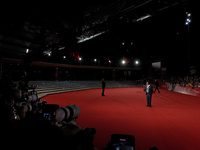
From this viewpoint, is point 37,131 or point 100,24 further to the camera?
point 100,24

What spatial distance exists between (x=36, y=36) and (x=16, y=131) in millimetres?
9692

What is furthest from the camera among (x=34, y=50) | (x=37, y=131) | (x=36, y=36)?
(x=34, y=50)

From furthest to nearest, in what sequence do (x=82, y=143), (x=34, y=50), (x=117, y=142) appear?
(x=34, y=50), (x=117, y=142), (x=82, y=143)

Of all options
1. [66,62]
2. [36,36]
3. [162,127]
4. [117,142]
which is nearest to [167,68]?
[66,62]

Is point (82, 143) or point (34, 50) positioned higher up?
point (34, 50)

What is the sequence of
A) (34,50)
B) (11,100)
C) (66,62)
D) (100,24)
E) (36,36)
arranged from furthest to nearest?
1. (66,62)
2. (34,50)
3. (36,36)
4. (100,24)
5. (11,100)

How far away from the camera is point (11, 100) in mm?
2953

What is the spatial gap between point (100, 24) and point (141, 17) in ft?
7.21

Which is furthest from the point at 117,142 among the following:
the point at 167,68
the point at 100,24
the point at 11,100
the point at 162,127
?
the point at 167,68

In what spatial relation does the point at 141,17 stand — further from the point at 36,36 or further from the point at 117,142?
the point at 36,36

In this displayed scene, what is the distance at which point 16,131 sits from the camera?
32.1 inches

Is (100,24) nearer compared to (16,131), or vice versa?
(16,131)

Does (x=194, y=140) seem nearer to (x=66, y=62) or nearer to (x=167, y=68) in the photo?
(x=66, y=62)

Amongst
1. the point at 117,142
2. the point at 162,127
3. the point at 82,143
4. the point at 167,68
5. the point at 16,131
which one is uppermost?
the point at 167,68
